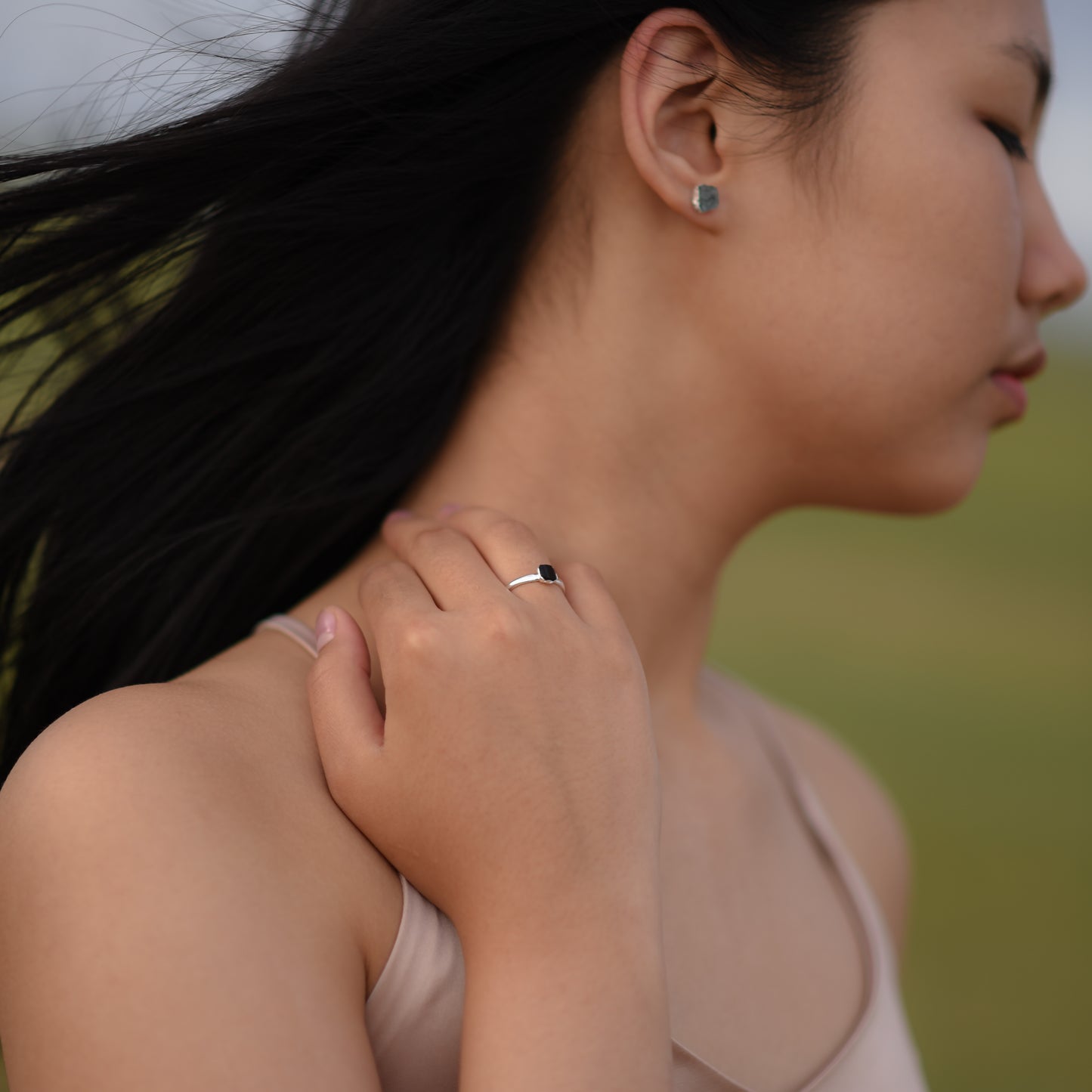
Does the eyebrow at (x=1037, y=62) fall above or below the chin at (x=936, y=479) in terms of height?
above

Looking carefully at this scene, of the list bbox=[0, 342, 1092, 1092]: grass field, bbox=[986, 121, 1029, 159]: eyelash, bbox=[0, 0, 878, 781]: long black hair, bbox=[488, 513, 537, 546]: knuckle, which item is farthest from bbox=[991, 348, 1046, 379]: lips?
bbox=[0, 342, 1092, 1092]: grass field

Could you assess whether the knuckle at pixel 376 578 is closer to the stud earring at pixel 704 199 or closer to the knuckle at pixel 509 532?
the knuckle at pixel 509 532

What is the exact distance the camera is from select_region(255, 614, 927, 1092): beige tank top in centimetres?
96

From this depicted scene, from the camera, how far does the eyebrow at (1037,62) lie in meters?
1.26

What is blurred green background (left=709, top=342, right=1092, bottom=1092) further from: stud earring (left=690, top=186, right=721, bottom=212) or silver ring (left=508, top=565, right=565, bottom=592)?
stud earring (left=690, top=186, right=721, bottom=212)

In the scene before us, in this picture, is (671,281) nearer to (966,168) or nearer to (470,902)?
(966,168)

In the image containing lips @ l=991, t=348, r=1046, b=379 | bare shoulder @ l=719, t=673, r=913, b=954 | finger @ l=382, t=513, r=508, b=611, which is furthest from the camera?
bare shoulder @ l=719, t=673, r=913, b=954

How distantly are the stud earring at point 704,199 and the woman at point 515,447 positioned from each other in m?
0.01

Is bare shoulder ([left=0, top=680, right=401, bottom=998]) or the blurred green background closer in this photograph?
bare shoulder ([left=0, top=680, right=401, bottom=998])

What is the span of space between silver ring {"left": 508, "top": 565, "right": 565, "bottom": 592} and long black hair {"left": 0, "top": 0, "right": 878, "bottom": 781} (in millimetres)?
340

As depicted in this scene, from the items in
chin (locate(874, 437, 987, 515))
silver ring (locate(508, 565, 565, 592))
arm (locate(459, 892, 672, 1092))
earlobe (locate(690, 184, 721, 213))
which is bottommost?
arm (locate(459, 892, 672, 1092))

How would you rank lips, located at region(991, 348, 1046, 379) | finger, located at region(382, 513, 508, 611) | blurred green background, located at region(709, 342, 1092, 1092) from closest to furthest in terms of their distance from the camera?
finger, located at region(382, 513, 508, 611) < lips, located at region(991, 348, 1046, 379) < blurred green background, located at region(709, 342, 1092, 1092)

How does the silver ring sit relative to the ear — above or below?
below

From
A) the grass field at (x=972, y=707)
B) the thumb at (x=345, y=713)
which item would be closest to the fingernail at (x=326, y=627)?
the thumb at (x=345, y=713)
